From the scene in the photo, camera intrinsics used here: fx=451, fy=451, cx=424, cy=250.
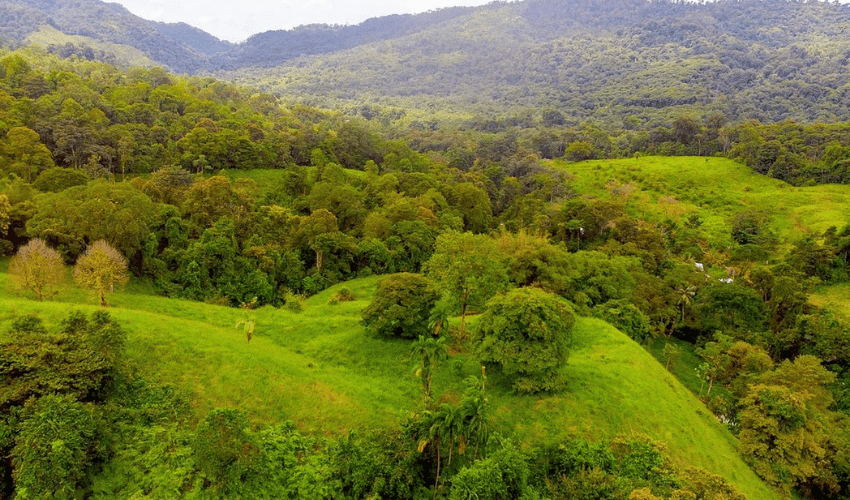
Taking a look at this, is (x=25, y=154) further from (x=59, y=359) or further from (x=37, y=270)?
(x=59, y=359)

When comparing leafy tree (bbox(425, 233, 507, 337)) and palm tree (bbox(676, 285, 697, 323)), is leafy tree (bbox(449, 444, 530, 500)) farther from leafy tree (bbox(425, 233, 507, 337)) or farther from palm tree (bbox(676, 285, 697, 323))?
palm tree (bbox(676, 285, 697, 323))

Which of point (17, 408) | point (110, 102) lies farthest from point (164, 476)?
point (110, 102)

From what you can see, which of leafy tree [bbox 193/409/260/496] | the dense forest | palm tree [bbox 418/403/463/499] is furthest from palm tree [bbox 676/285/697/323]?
leafy tree [bbox 193/409/260/496]

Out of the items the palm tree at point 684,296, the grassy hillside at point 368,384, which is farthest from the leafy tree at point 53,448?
the palm tree at point 684,296

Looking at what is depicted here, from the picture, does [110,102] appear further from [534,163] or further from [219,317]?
[534,163]

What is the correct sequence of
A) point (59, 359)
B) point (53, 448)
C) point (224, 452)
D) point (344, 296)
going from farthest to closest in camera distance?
point (344, 296) < point (59, 359) < point (224, 452) < point (53, 448)

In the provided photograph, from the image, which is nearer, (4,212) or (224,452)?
(224,452)

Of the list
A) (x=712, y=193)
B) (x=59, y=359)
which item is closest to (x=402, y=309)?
(x=59, y=359)

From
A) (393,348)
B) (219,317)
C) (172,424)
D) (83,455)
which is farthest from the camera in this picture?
(219,317)
